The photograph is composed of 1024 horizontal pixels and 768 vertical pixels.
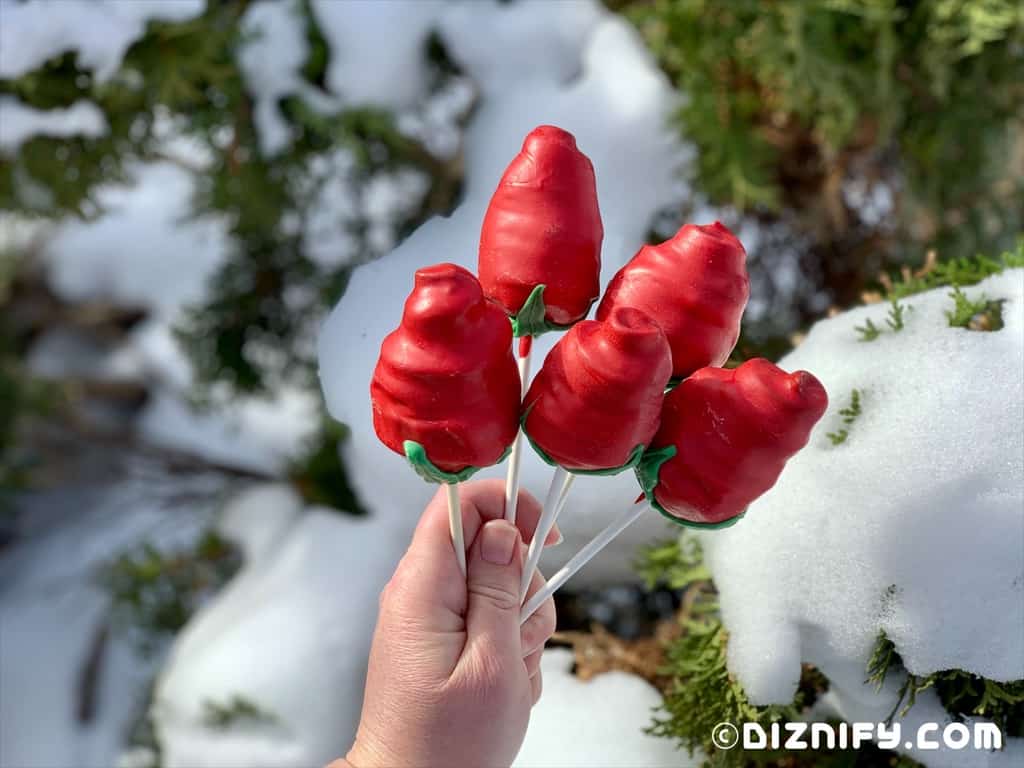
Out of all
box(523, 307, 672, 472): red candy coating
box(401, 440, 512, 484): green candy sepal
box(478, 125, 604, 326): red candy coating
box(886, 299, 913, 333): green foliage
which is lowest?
box(886, 299, 913, 333): green foliage

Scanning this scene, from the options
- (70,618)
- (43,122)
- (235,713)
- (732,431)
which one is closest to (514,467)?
(732,431)

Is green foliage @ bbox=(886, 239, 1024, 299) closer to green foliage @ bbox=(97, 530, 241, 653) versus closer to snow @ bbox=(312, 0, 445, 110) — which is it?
snow @ bbox=(312, 0, 445, 110)

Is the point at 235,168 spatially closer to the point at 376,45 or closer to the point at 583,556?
the point at 376,45

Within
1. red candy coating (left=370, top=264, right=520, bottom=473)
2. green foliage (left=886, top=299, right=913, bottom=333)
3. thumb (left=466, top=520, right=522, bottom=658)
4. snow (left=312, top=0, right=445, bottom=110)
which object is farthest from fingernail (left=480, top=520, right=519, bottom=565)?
snow (left=312, top=0, right=445, bottom=110)

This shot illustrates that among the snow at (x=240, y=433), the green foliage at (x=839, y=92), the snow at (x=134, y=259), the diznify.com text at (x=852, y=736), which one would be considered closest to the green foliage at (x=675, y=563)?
the diznify.com text at (x=852, y=736)

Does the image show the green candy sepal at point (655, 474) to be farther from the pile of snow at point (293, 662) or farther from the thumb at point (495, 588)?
the pile of snow at point (293, 662)
